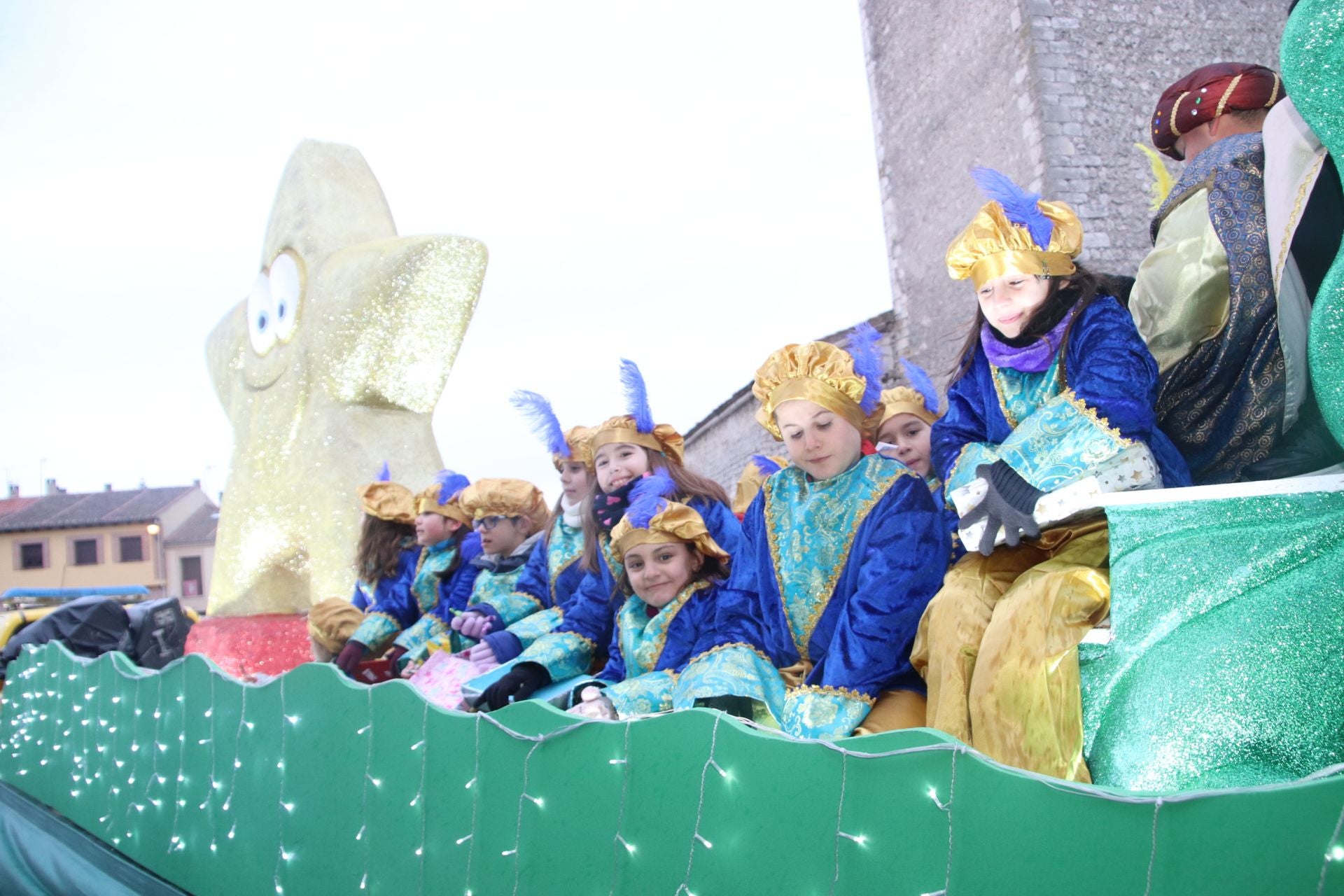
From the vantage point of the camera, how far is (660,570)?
10.3 feet

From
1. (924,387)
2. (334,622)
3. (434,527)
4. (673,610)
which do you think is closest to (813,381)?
(673,610)

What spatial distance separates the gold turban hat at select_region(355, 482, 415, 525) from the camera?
549cm

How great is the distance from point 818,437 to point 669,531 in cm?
65

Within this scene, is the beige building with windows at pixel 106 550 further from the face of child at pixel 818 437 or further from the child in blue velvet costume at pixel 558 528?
the face of child at pixel 818 437

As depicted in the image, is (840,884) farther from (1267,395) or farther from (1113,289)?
(1113,289)

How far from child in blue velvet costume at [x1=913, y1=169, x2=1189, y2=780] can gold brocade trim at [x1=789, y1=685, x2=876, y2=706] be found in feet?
0.64

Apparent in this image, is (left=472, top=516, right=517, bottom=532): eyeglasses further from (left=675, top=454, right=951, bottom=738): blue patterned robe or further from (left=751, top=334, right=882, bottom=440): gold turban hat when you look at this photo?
(left=751, top=334, right=882, bottom=440): gold turban hat

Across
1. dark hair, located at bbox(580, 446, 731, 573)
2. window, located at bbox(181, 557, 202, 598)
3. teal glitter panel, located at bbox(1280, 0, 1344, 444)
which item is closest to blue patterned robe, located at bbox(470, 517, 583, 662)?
dark hair, located at bbox(580, 446, 731, 573)

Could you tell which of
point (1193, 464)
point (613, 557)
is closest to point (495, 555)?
point (613, 557)

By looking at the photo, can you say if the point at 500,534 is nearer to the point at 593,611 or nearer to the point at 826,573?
the point at 593,611

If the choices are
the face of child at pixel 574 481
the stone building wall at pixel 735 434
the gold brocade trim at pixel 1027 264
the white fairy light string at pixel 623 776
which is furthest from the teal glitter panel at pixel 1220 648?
the stone building wall at pixel 735 434

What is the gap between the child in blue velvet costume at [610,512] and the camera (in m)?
3.51

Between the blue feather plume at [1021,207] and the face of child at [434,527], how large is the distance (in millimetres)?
3444

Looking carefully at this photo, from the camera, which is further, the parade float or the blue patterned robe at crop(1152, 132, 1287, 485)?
the blue patterned robe at crop(1152, 132, 1287, 485)
